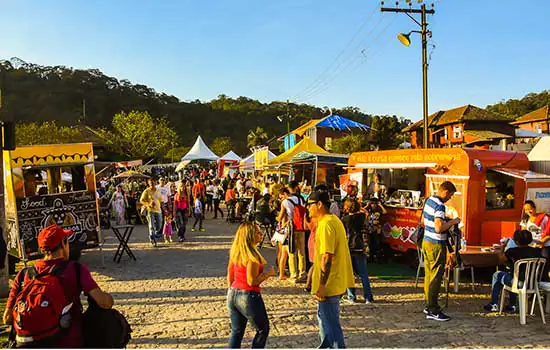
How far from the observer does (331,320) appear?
4176 millimetres

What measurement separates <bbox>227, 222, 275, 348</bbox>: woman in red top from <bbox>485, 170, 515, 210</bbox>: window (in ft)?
19.3

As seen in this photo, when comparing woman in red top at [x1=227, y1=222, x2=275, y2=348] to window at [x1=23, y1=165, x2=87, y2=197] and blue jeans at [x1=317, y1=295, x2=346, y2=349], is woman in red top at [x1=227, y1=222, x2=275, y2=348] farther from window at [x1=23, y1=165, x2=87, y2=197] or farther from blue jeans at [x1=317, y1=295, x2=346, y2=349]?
window at [x1=23, y1=165, x2=87, y2=197]

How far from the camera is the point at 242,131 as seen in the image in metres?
86.4

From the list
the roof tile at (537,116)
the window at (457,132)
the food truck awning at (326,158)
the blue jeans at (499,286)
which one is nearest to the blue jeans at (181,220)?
the food truck awning at (326,158)

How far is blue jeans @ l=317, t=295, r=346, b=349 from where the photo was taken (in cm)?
416

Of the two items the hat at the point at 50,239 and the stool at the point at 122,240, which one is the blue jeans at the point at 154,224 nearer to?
the stool at the point at 122,240

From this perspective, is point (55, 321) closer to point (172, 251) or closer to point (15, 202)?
point (15, 202)

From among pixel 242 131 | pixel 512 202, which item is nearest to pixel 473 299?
pixel 512 202

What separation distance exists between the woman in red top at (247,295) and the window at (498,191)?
5.87 metres

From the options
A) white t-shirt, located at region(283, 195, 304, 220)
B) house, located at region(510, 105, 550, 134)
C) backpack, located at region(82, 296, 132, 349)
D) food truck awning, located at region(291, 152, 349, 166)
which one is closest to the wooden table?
white t-shirt, located at region(283, 195, 304, 220)

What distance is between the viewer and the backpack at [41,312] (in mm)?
2754

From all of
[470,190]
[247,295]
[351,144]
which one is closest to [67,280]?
[247,295]

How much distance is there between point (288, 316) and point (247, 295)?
93.3 inches

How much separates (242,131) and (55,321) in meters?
84.3
